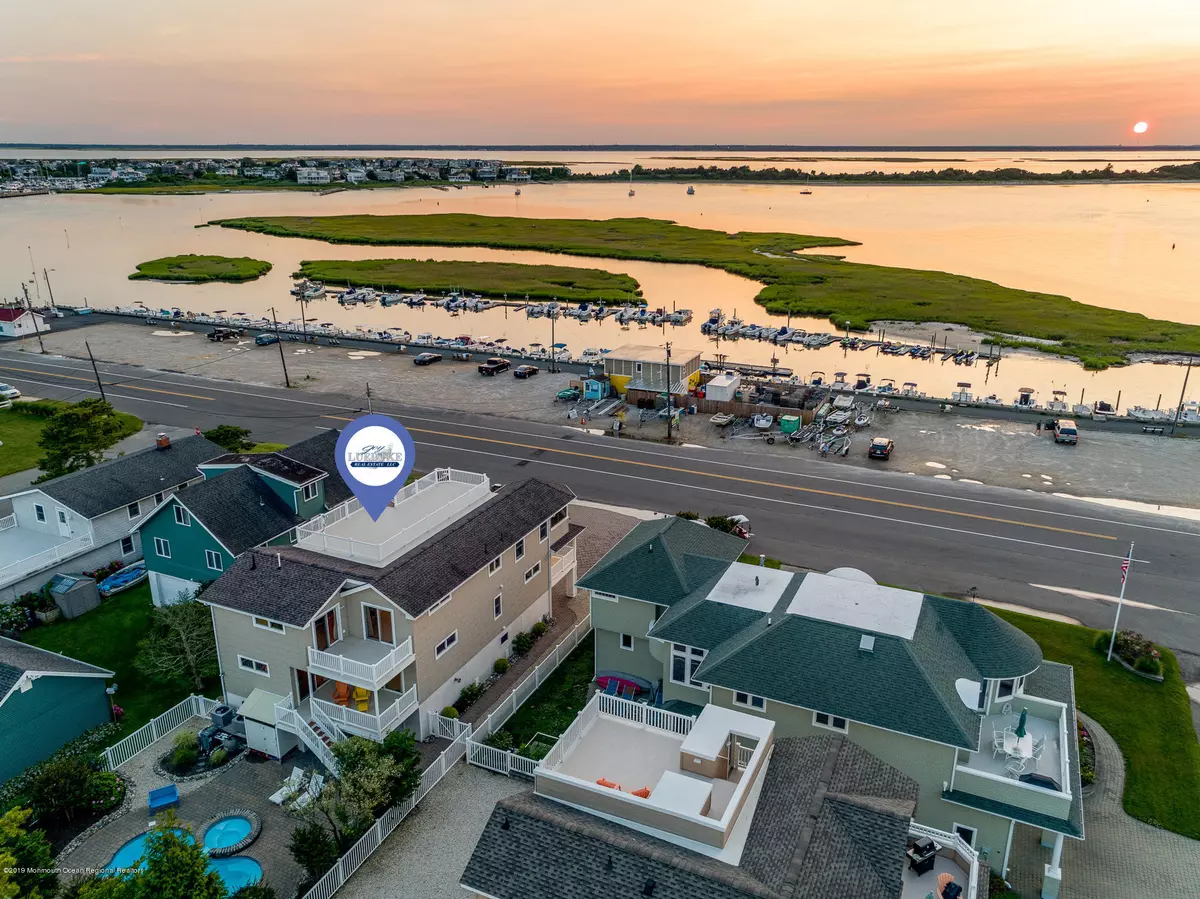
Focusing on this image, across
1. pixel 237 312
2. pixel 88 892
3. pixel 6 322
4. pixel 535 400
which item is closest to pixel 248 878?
pixel 88 892

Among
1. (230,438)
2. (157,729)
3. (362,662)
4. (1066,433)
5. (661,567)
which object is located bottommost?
(1066,433)

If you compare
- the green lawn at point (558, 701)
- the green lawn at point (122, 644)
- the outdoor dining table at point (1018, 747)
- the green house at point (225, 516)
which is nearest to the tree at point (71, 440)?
the green lawn at point (122, 644)

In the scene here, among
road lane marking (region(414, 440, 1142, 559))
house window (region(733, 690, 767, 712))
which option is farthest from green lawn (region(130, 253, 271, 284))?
house window (region(733, 690, 767, 712))

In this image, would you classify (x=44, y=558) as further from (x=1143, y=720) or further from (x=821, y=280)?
(x=821, y=280)

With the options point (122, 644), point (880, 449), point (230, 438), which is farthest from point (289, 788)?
point (880, 449)

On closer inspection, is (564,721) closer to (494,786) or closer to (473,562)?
(494,786)

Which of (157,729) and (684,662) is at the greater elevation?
(684,662)
